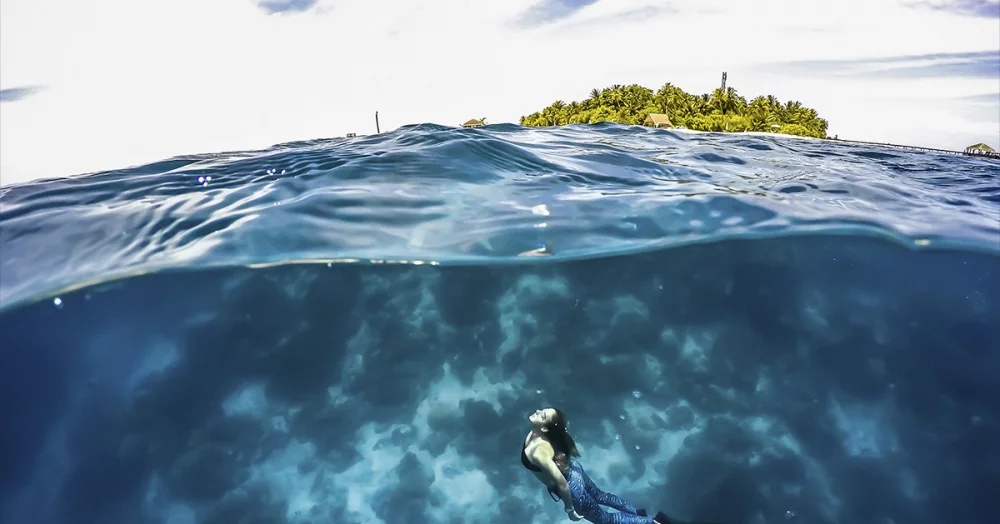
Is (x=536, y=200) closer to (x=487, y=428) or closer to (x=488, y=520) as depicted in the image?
(x=487, y=428)

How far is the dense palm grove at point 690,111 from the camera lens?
4228cm

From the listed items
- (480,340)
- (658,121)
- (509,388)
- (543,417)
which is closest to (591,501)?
(543,417)

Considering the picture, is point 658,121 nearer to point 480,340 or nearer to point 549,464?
point 480,340

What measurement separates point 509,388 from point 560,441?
2.90 m

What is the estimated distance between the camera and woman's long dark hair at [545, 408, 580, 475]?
16.1 ft

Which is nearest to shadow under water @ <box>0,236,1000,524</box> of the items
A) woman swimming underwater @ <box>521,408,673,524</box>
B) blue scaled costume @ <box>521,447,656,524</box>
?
blue scaled costume @ <box>521,447,656,524</box>

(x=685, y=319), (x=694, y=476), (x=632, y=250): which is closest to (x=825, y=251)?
(x=685, y=319)

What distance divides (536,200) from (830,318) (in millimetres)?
5047

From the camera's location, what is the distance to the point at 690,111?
47.5 m

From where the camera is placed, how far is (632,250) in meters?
7.44

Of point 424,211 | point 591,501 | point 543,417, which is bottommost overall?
point 591,501

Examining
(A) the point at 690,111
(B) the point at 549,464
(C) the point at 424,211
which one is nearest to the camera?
(B) the point at 549,464

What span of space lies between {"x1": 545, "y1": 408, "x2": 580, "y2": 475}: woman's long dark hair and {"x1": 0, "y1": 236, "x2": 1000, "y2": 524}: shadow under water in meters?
2.27

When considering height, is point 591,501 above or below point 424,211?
below
